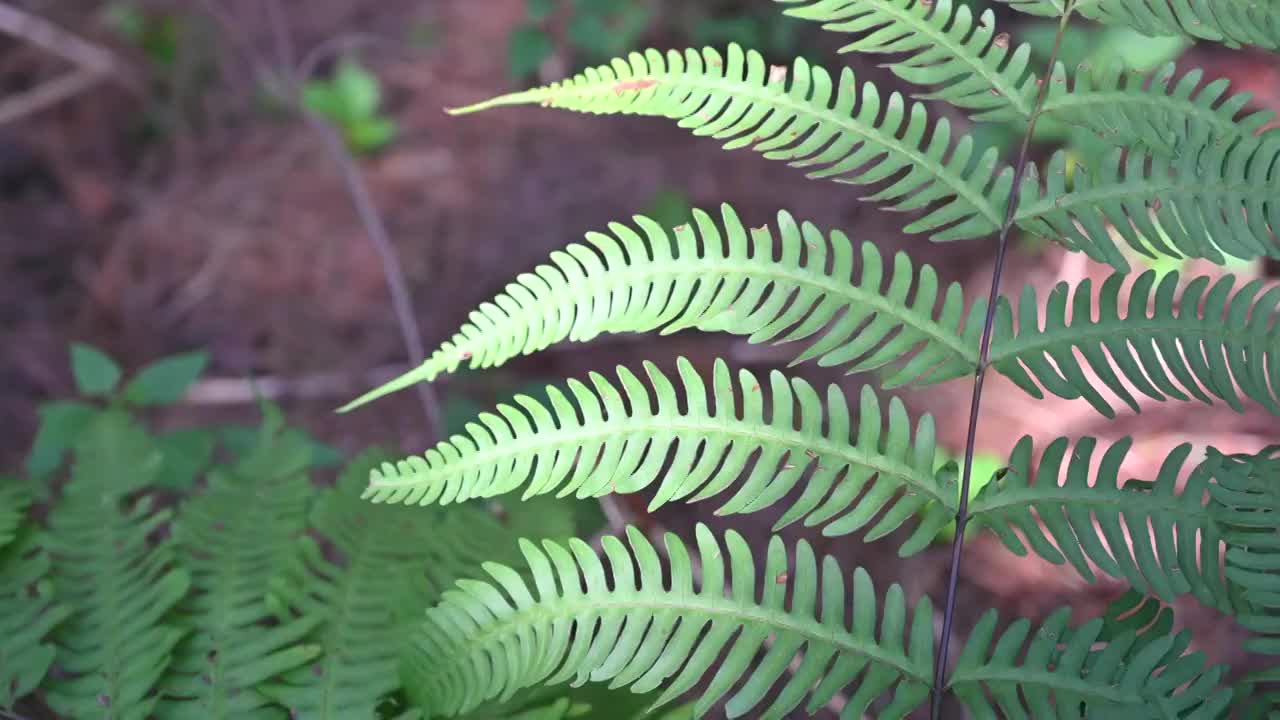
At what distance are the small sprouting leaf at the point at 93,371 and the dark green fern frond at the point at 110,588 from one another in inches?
17.5

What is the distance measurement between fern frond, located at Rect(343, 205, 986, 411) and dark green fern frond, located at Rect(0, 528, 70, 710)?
0.54 m

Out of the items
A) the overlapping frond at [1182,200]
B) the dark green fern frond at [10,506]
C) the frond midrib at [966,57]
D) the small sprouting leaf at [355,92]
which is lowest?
the dark green fern frond at [10,506]

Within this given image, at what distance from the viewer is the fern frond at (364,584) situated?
1208 mm

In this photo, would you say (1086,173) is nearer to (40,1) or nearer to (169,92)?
(169,92)

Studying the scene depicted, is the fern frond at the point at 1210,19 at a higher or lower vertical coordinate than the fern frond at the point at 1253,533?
higher

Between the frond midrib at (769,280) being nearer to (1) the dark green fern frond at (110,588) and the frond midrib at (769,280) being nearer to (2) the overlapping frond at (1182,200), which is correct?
(2) the overlapping frond at (1182,200)

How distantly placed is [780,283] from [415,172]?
246 cm

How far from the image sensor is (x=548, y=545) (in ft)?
3.48

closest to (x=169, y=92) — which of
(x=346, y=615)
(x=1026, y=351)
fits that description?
(x=346, y=615)

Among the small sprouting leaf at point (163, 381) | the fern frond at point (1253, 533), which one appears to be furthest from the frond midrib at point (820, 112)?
the small sprouting leaf at point (163, 381)

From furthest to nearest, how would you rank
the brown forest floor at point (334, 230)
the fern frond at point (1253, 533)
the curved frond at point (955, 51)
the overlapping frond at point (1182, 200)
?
the brown forest floor at point (334, 230)
the curved frond at point (955, 51)
the overlapping frond at point (1182, 200)
the fern frond at point (1253, 533)

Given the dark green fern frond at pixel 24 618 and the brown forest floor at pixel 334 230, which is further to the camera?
the brown forest floor at pixel 334 230

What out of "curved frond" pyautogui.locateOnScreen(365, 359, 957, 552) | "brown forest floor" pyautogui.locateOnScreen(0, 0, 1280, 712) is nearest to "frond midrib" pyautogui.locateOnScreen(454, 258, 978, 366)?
"curved frond" pyautogui.locateOnScreen(365, 359, 957, 552)

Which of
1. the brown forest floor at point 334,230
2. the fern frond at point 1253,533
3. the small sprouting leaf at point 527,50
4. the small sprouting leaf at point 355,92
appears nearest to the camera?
the fern frond at point 1253,533
